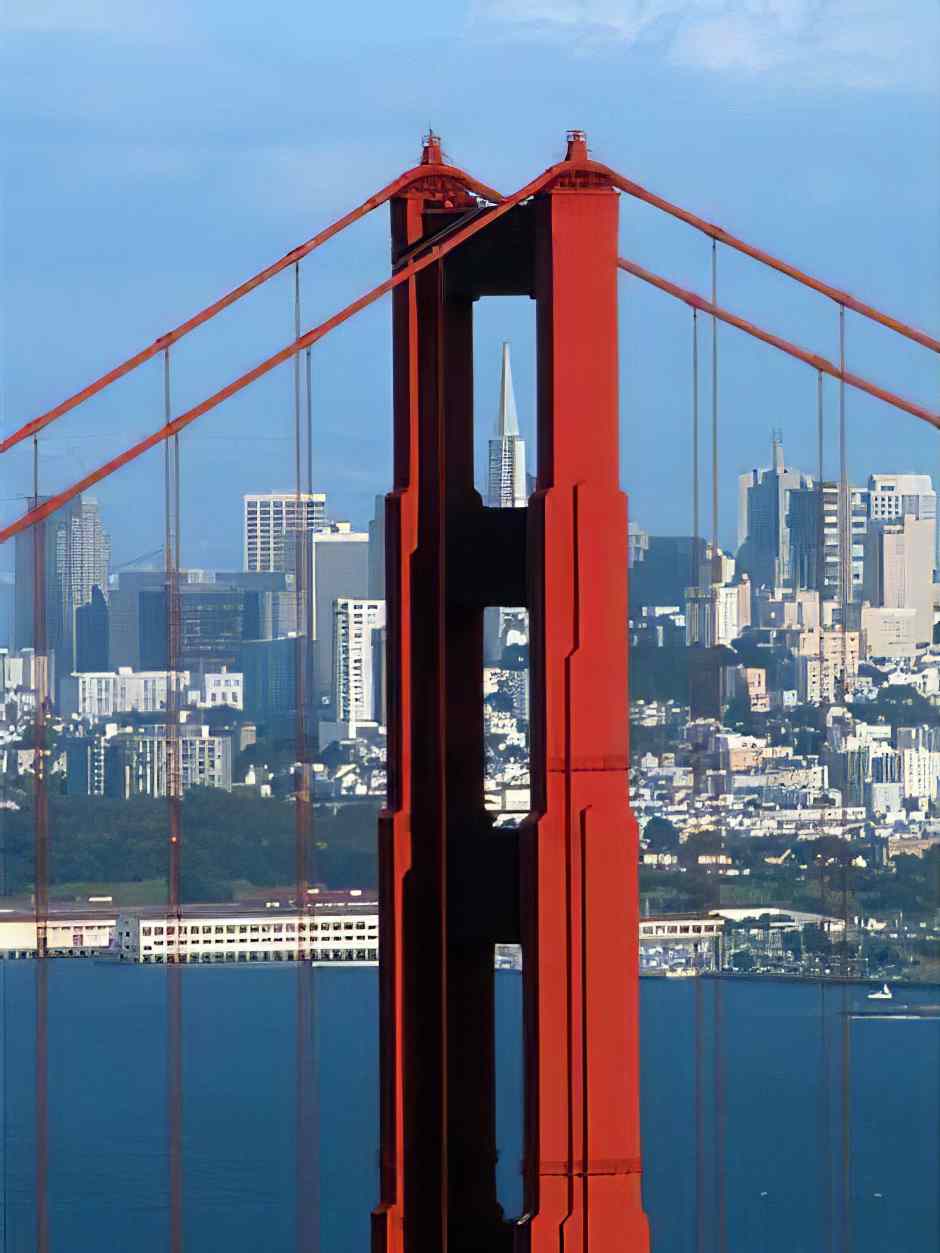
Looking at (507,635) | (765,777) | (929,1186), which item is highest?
(507,635)

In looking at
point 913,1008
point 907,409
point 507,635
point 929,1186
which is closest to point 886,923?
point 913,1008

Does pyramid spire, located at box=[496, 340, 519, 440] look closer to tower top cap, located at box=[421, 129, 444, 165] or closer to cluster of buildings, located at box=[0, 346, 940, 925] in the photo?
tower top cap, located at box=[421, 129, 444, 165]

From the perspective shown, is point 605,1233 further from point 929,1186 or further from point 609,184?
point 929,1186

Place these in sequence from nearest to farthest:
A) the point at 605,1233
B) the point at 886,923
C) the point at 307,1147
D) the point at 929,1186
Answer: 1. the point at 605,1233
2. the point at 307,1147
3. the point at 929,1186
4. the point at 886,923

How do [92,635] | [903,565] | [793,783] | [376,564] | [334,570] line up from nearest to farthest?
[376,564] < [334,570] < [903,565] < [92,635] < [793,783]

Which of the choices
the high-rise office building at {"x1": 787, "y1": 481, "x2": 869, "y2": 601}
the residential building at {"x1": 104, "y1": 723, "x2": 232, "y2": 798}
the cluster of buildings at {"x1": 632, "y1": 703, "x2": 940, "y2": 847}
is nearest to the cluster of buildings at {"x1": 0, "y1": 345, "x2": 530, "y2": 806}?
the residential building at {"x1": 104, "y1": 723, "x2": 232, "y2": 798}

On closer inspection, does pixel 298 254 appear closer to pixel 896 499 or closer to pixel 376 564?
pixel 376 564

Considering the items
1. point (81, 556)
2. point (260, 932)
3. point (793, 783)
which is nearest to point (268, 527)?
point (81, 556)
